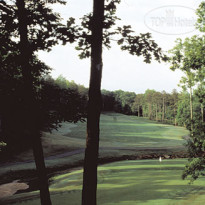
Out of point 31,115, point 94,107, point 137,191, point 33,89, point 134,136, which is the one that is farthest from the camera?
point 134,136

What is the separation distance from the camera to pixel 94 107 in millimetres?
6977

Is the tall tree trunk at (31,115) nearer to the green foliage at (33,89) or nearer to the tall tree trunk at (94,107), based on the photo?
the green foliage at (33,89)

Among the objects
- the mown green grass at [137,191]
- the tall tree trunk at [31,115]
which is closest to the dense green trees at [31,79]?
the tall tree trunk at [31,115]

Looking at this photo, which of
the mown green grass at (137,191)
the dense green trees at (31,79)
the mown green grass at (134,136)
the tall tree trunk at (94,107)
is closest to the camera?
the tall tree trunk at (94,107)

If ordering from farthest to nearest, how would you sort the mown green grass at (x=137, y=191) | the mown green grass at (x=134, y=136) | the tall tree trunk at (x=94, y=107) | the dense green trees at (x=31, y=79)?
1. the mown green grass at (x=134, y=136)
2. the mown green grass at (x=137, y=191)
3. the dense green trees at (x=31, y=79)
4. the tall tree trunk at (x=94, y=107)

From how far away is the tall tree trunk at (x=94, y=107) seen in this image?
6984 millimetres

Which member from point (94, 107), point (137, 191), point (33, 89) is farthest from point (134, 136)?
point (94, 107)

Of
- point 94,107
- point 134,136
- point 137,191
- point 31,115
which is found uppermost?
point 94,107

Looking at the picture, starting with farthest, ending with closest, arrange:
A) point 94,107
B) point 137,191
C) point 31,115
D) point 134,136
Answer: point 134,136 < point 137,191 < point 31,115 < point 94,107

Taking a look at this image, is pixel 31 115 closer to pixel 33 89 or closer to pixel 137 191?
pixel 33 89

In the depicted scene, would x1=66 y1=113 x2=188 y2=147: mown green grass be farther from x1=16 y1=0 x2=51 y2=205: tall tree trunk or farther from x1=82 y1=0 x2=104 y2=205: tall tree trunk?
x1=82 y1=0 x2=104 y2=205: tall tree trunk

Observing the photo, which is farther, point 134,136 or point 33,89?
point 134,136

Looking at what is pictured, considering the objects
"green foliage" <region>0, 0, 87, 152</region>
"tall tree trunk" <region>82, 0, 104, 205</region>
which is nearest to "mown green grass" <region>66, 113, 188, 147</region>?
"green foliage" <region>0, 0, 87, 152</region>

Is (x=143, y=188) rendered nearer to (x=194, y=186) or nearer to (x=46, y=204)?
(x=194, y=186)
